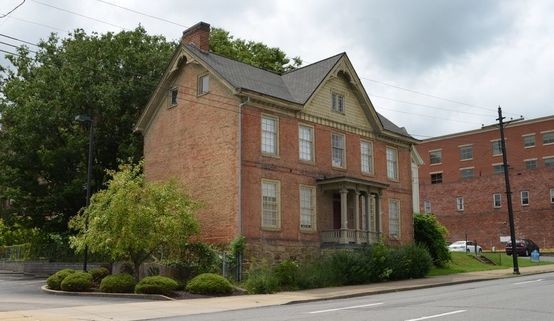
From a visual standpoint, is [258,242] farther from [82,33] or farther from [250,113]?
[82,33]

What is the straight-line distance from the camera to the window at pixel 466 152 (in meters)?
80.5

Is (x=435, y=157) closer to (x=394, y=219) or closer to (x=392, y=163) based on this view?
(x=392, y=163)

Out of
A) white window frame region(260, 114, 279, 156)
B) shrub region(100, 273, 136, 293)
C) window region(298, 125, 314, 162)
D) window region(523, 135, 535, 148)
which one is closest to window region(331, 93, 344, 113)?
window region(298, 125, 314, 162)

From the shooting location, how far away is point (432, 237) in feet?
127

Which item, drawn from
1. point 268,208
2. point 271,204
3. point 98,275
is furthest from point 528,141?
point 98,275

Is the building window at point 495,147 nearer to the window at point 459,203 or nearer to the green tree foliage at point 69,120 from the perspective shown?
the window at point 459,203

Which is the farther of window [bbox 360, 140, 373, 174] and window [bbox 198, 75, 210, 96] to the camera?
window [bbox 360, 140, 373, 174]

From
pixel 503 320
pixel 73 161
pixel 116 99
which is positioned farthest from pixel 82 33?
pixel 503 320

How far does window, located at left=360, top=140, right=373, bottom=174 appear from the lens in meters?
35.2

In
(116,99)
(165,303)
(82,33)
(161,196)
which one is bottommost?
(165,303)

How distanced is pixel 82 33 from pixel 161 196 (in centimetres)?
2077

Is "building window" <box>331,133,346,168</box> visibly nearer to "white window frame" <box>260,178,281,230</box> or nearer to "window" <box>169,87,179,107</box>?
"white window frame" <box>260,178,281,230</box>

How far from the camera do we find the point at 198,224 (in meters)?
27.2

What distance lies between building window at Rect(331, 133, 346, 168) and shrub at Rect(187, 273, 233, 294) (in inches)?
463
